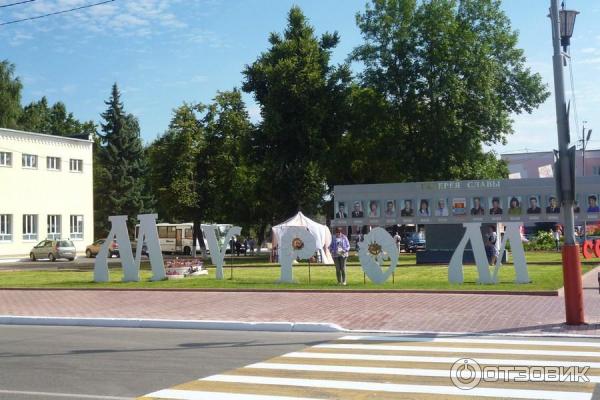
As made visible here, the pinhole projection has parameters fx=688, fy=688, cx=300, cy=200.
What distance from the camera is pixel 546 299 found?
1722 cm

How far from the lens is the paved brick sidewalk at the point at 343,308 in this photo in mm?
13555

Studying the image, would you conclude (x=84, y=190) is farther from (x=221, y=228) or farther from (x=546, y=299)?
(x=546, y=299)

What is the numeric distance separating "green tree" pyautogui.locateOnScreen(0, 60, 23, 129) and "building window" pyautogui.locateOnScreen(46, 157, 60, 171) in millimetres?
14267

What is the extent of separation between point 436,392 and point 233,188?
50526 millimetres

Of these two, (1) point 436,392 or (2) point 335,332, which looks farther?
(2) point 335,332

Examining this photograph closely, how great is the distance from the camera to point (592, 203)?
117 ft

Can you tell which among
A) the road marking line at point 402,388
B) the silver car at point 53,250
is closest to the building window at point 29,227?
the silver car at point 53,250

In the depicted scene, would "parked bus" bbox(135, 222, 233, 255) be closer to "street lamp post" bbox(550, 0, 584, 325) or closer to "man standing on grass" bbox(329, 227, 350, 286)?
Result: "man standing on grass" bbox(329, 227, 350, 286)

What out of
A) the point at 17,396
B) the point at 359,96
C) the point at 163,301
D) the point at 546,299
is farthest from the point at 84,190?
the point at 17,396

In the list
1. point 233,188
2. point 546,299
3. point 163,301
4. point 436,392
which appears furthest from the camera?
point 233,188

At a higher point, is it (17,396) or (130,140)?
(130,140)

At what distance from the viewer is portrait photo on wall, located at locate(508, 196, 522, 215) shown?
36.8 metres

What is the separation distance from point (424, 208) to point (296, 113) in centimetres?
1343

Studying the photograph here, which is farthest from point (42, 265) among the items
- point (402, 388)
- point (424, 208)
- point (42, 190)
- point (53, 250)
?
point (402, 388)
